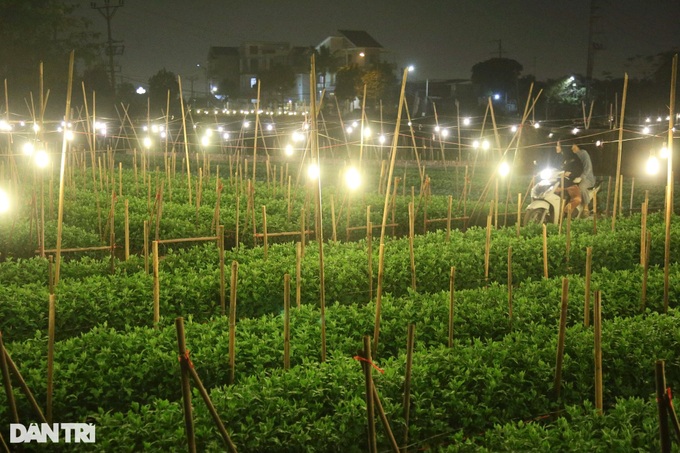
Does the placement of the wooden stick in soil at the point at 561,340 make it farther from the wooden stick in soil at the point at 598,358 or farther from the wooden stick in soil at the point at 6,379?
the wooden stick in soil at the point at 6,379

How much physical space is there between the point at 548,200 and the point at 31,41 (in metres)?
23.8

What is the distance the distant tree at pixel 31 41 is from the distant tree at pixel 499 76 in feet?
92.2

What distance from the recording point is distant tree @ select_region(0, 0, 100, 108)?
26516 mm

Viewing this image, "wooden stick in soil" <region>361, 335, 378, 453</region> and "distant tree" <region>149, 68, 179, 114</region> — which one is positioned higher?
"distant tree" <region>149, 68, 179, 114</region>

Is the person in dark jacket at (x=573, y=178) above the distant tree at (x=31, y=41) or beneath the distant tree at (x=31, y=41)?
beneath

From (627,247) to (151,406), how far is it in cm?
718

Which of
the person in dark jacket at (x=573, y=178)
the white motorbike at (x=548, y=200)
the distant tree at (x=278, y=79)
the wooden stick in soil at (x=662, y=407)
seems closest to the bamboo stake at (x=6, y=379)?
the wooden stick in soil at (x=662, y=407)

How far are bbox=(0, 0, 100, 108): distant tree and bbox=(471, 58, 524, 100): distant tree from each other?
92.2 ft

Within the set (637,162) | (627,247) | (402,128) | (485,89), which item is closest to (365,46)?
(485,89)

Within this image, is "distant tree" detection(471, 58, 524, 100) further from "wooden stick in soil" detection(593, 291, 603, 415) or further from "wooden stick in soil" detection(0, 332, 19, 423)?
"wooden stick in soil" detection(0, 332, 19, 423)

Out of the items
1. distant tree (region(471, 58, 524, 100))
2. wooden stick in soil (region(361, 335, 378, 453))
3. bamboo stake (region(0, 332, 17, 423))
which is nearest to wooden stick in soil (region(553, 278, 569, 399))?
wooden stick in soil (region(361, 335, 378, 453))

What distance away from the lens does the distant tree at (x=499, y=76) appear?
1827 inches

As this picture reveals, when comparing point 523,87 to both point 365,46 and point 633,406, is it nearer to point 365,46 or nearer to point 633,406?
point 365,46

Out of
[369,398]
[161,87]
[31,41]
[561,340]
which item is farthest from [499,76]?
[369,398]
